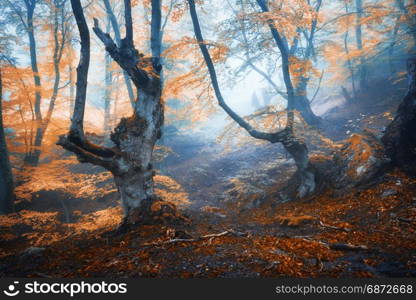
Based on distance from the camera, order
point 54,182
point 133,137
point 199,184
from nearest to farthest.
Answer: point 133,137 < point 54,182 < point 199,184

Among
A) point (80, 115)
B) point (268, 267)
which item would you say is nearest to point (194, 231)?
point (268, 267)

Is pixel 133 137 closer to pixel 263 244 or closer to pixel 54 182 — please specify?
pixel 263 244

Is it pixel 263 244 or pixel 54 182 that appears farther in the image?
pixel 54 182

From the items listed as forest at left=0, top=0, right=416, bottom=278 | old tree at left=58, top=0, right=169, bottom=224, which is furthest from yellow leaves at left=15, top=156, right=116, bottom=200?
old tree at left=58, top=0, right=169, bottom=224

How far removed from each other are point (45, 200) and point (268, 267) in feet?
43.2

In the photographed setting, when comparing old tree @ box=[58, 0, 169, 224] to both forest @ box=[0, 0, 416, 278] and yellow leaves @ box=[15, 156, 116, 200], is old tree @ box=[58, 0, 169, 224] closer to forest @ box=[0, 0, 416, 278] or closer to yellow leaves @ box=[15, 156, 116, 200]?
forest @ box=[0, 0, 416, 278]

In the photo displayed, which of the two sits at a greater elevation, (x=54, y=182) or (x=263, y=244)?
(x=54, y=182)

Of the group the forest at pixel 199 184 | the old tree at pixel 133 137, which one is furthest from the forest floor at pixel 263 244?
the old tree at pixel 133 137

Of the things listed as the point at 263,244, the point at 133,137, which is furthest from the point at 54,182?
the point at 263,244

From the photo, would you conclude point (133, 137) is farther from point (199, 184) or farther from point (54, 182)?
point (199, 184)

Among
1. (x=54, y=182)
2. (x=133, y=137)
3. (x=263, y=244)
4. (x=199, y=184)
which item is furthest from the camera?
(x=199, y=184)

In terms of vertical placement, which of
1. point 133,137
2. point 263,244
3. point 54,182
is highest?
point 133,137

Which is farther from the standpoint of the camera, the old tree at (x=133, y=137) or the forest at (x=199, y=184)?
the old tree at (x=133, y=137)

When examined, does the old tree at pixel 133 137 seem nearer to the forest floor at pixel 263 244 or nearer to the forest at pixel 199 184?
the forest at pixel 199 184
